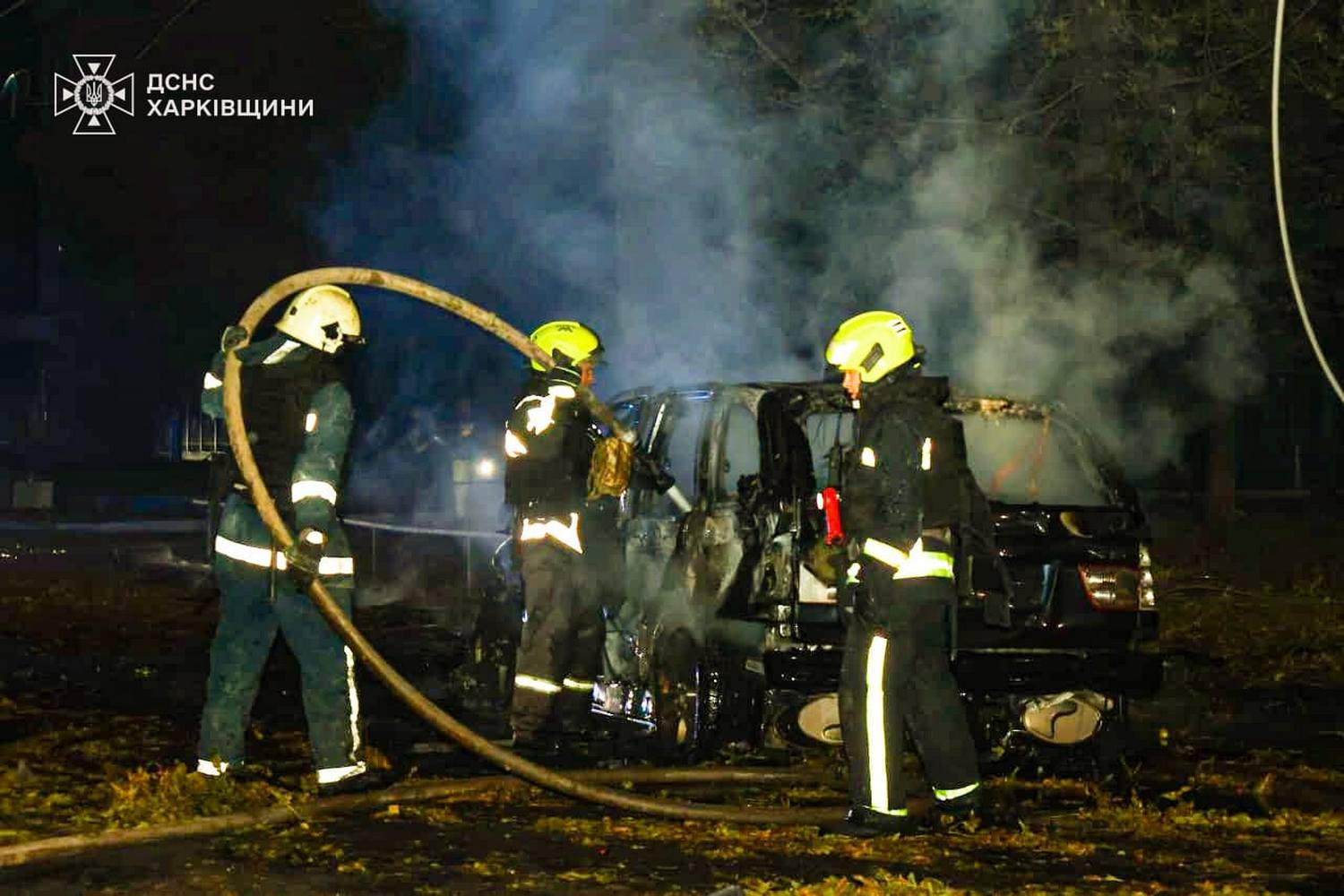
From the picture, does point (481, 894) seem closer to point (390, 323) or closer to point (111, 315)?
point (390, 323)

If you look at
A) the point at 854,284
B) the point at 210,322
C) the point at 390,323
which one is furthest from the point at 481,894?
the point at 210,322

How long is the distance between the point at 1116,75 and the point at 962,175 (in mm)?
1324

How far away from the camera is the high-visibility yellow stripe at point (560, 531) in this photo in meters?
8.23

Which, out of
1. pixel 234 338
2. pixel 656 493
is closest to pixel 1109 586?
pixel 656 493

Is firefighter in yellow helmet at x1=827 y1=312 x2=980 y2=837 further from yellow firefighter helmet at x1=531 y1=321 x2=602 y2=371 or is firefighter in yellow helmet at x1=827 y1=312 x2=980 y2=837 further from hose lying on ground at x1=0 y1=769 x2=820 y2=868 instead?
yellow firefighter helmet at x1=531 y1=321 x2=602 y2=371

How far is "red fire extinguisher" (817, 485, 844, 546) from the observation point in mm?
6871

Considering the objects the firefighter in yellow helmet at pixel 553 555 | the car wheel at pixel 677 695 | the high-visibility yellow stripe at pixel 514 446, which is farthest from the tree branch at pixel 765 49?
the car wheel at pixel 677 695

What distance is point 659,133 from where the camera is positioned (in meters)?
15.3

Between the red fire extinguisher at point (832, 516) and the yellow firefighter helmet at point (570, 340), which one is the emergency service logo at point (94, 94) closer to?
the yellow firefighter helmet at point (570, 340)

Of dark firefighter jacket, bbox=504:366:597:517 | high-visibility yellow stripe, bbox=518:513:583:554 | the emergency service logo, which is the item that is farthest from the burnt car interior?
the emergency service logo

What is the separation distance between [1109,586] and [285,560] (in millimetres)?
3308

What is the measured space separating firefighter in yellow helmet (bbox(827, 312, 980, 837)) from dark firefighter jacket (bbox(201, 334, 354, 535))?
1892 millimetres

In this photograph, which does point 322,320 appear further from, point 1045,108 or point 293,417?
point 1045,108

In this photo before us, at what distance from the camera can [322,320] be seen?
269 inches
